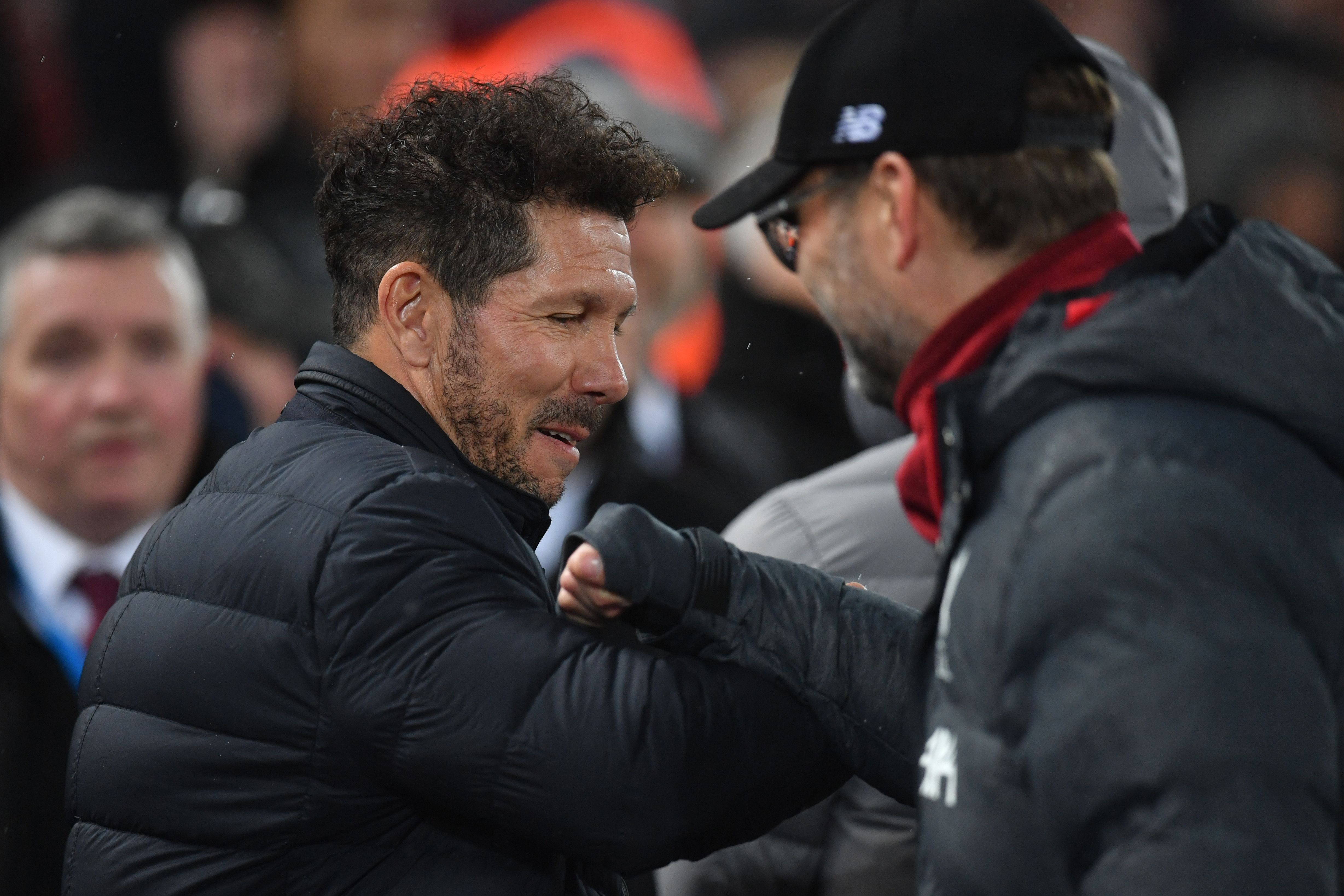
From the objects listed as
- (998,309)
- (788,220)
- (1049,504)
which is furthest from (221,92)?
(1049,504)

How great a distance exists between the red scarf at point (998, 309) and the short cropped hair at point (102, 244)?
3288mm

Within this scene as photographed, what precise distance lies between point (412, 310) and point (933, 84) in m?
0.83

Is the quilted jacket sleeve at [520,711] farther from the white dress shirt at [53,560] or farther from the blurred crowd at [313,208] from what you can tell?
the white dress shirt at [53,560]

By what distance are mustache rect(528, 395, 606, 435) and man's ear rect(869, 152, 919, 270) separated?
65 cm

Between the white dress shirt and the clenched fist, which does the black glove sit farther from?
the white dress shirt

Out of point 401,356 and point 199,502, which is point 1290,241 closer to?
point 401,356

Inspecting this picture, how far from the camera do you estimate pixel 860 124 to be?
5.60 ft

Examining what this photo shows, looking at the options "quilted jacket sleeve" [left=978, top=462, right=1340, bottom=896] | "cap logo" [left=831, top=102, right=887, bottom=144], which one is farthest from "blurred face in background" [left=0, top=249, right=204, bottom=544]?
"quilted jacket sleeve" [left=978, top=462, right=1340, bottom=896]

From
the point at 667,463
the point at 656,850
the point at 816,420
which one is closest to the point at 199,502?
the point at 656,850

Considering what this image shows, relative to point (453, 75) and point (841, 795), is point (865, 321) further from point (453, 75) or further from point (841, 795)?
point (453, 75)

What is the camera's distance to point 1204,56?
7.84 metres

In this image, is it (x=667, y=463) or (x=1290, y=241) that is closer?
(x=1290, y=241)

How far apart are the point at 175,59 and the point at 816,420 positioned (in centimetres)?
290

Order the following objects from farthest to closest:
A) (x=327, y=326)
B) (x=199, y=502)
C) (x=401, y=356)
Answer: (x=327, y=326)
(x=401, y=356)
(x=199, y=502)
